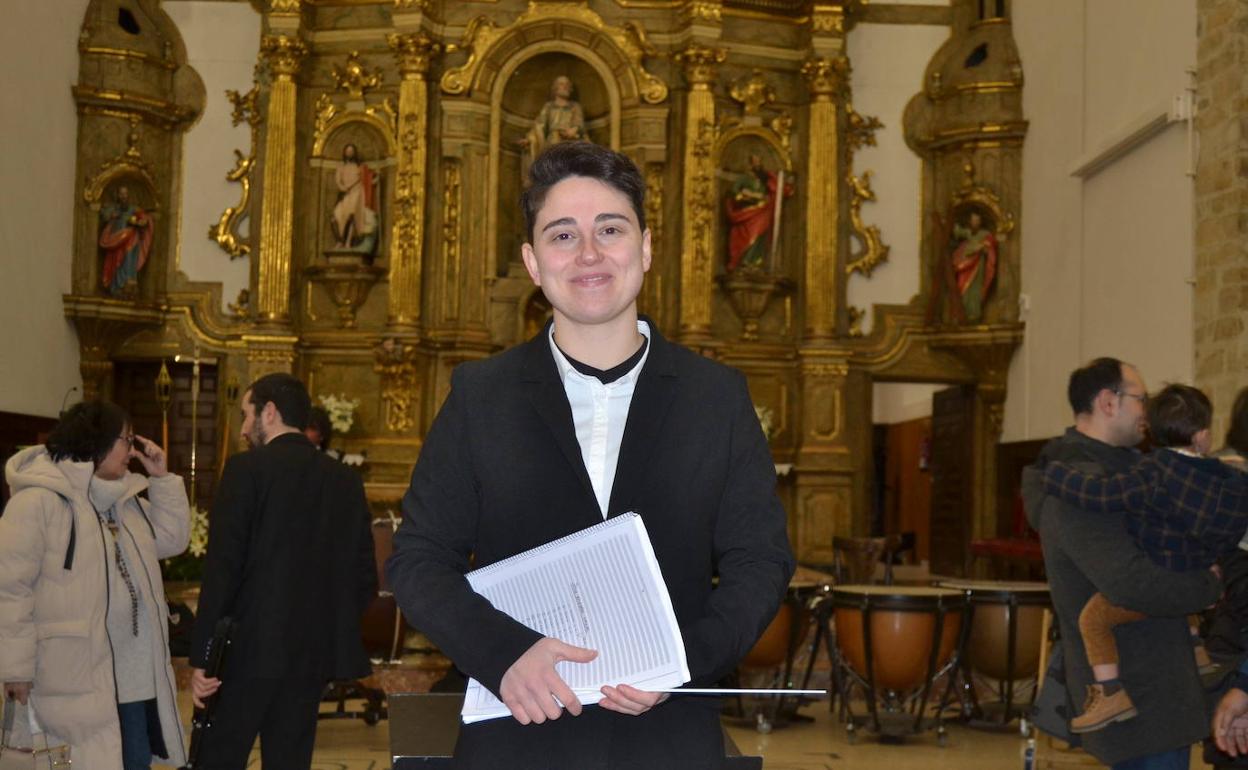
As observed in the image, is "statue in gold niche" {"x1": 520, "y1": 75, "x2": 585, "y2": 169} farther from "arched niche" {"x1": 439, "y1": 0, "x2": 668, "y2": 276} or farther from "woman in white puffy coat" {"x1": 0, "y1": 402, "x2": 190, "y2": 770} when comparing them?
"woman in white puffy coat" {"x1": 0, "y1": 402, "x2": 190, "y2": 770}

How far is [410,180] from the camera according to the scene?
1498 centimetres

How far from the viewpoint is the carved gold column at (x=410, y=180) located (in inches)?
588

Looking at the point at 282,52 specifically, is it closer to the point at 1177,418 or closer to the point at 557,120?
the point at 557,120

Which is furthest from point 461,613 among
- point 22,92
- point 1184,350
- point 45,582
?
point 22,92

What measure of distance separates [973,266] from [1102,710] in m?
11.8

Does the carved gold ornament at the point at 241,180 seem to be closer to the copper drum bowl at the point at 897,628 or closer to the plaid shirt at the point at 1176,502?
the copper drum bowl at the point at 897,628

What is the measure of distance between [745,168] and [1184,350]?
18.6ft

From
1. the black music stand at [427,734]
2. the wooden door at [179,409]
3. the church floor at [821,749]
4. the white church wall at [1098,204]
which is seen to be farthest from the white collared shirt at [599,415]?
the wooden door at [179,409]

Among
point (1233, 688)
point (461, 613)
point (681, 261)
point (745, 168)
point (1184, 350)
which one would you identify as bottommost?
point (1233, 688)

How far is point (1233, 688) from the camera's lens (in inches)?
157

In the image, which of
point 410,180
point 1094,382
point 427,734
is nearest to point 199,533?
point 410,180

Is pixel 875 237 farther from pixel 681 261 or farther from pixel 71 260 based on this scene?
pixel 71 260

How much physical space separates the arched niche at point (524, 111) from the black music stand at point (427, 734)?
39.8 feet

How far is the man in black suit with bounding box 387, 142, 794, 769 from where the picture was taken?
2176 millimetres
